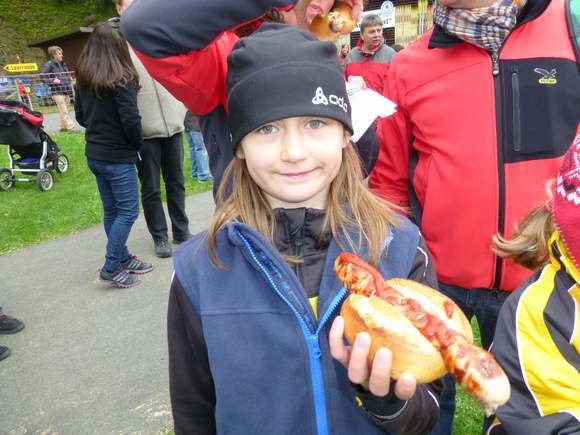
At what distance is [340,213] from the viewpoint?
4.94ft

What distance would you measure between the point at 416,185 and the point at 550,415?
104 centimetres

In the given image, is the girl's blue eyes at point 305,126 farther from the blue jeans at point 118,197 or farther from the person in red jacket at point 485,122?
the blue jeans at point 118,197

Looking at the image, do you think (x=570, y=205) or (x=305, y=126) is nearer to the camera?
(x=570, y=205)

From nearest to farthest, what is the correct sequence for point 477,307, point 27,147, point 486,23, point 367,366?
point 367,366 < point 486,23 < point 477,307 < point 27,147

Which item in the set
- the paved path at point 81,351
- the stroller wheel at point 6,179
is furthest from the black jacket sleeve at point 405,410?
the stroller wheel at point 6,179

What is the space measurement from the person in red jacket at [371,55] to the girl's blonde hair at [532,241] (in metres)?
5.72

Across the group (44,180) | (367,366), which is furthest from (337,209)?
(44,180)

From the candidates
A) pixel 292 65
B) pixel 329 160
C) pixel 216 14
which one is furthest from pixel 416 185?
pixel 216 14

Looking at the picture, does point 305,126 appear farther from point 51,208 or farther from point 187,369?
point 51,208

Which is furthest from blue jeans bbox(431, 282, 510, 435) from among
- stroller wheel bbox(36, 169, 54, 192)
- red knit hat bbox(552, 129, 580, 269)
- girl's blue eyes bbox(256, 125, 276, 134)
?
stroller wheel bbox(36, 169, 54, 192)

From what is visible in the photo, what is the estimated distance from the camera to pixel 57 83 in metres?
17.8

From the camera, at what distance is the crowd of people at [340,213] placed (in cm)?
134

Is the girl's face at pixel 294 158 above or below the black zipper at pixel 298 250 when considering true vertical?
above

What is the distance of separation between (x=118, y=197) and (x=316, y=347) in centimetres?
375
